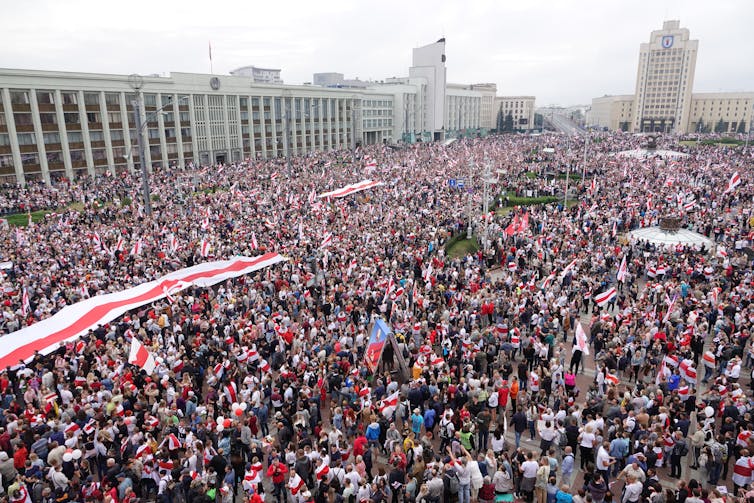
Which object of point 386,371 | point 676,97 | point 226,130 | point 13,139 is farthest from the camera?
point 676,97

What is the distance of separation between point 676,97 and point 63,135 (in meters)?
164

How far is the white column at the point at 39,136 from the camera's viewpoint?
48031 mm

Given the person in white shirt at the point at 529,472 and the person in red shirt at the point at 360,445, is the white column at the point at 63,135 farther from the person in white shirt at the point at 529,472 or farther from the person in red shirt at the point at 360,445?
the person in white shirt at the point at 529,472

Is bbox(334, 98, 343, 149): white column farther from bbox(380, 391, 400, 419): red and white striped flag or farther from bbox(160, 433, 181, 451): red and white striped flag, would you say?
bbox(160, 433, 181, 451): red and white striped flag

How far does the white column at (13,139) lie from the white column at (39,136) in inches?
65.8

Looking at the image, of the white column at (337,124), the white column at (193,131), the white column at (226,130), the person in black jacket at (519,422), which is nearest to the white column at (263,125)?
the white column at (226,130)

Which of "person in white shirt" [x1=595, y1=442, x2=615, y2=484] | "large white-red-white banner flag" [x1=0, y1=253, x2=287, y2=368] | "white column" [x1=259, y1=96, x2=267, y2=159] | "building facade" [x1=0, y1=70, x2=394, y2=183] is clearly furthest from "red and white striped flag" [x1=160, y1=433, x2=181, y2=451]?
"white column" [x1=259, y1=96, x2=267, y2=159]

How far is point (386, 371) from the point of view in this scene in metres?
14.0

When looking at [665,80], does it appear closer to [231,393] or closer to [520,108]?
[520,108]

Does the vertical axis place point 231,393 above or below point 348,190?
below

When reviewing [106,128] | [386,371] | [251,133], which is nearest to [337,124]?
[251,133]

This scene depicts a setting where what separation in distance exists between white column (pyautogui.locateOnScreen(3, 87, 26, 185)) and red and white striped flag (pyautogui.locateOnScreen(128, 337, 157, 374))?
145 ft

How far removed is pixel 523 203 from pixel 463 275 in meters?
20.9

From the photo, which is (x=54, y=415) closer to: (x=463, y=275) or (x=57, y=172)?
(x=463, y=275)
